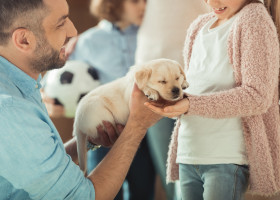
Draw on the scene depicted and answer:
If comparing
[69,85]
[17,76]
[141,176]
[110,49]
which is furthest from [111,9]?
[17,76]

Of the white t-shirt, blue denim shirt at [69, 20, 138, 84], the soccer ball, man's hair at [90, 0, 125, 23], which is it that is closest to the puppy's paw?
the white t-shirt

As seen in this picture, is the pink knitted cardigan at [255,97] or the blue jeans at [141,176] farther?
the blue jeans at [141,176]

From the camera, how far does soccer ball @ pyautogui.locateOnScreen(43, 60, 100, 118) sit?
5.85 feet

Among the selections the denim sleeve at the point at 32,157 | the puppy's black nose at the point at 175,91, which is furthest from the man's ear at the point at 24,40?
the puppy's black nose at the point at 175,91

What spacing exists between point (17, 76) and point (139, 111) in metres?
0.36

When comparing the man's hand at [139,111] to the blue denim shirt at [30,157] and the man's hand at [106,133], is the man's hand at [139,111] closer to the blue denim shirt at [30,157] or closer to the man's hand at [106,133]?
the man's hand at [106,133]

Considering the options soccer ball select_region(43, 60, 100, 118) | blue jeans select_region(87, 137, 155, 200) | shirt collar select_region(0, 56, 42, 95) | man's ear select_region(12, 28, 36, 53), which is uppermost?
man's ear select_region(12, 28, 36, 53)

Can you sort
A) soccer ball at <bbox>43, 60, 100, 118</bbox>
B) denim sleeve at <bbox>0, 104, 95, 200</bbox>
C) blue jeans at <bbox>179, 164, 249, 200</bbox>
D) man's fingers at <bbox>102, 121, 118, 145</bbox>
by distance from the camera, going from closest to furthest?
denim sleeve at <bbox>0, 104, 95, 200</bbox>
blue jeans at <bbox>179, 164, 249, 200</bbox>
man's fingers at <bbox>102, 121, 118, 145</bbox>
soccer ball at <bbox>43, 60, 100, 118</bbox>

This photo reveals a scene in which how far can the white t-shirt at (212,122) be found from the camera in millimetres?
966

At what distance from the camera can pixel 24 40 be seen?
3.19ft

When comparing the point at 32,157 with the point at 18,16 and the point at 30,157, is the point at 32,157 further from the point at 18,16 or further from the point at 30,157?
the point at 18,16

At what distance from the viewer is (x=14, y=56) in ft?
3.22

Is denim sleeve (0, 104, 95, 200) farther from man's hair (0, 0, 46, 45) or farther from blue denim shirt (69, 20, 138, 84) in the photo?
blue denim shirt (69, 20, 138, 84)

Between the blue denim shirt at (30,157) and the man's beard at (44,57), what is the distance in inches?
4.1
